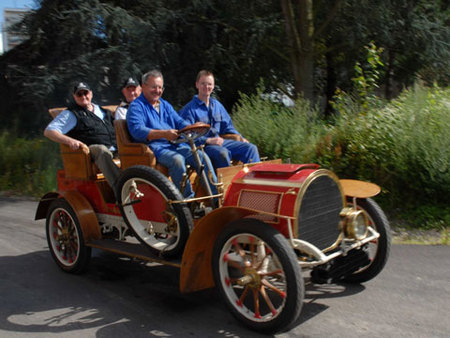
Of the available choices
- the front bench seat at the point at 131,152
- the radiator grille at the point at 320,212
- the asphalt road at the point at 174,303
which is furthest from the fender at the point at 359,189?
the front bench seat at the point at 131,152

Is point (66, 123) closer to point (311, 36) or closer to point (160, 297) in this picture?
point (160, 297)

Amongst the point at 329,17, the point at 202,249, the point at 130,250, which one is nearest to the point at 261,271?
the point at 202,249

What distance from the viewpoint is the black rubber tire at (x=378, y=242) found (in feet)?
13.0

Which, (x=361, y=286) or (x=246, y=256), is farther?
(x=361, y=286)

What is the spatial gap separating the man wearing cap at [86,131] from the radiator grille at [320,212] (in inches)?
81.1

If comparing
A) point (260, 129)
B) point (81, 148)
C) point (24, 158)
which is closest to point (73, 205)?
point (81, 148)

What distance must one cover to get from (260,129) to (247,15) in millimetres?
4356

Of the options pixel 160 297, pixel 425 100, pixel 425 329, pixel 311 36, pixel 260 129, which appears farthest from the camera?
pixel 311 36

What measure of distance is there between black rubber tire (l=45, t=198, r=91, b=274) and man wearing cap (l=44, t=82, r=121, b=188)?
2.05ft

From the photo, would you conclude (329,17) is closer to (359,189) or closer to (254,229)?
(359,189)

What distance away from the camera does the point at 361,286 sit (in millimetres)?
4152

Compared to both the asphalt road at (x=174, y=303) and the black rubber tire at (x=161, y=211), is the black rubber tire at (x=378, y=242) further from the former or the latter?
the black rubber tire at (x=161, y=211)

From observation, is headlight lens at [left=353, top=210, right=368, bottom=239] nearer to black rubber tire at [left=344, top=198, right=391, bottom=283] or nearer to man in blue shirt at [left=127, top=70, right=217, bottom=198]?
black rubber tire at [left=344, top=198, right=391, bottom=283]

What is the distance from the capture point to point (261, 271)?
11.0 ft
